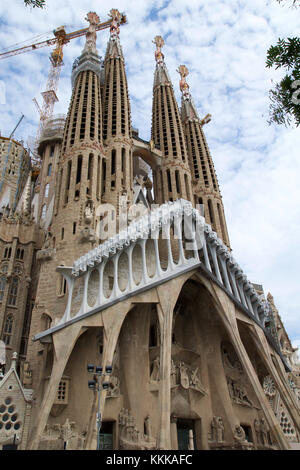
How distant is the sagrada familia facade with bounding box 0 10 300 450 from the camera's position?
16.4m

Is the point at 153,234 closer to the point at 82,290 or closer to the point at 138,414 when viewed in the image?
the point at 82,290

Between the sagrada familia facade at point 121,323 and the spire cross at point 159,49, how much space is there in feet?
47.6

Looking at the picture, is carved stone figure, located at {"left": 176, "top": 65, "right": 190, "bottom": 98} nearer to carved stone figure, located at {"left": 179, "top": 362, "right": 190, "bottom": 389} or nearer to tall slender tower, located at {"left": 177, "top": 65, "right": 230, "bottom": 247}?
tall slender tower, located at {"left": 177, "top": 65, "right": 230, "bottom": 247}

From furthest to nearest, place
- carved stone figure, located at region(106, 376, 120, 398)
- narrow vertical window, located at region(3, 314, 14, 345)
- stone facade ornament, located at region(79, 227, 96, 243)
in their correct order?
→ narrow vertical window, located at region(3, 314, 14, 345)
stone facade ornament, located at region(79, 227, 96, 243)
carved stone figure, located at region(106, 376, 120, 398)

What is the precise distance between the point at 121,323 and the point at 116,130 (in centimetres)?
1721

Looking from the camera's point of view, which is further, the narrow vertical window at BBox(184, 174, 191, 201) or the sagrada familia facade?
the narrow vertical window at BBox(184, 174, 191, 201)

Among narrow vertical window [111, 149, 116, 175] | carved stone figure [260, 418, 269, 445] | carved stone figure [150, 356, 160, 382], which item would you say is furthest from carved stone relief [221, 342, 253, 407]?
narrow vertical window [111, 149, 116, 175]

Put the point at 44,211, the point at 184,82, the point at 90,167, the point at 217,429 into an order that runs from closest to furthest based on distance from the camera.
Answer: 1. the point at 217,429
2. the point at 90,167
3. the point at 44,211
4. the point at 184,82

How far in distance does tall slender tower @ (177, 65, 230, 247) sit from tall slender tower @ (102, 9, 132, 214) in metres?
7.65

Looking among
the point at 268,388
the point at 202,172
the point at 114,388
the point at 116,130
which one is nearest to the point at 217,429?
the point at 114,388

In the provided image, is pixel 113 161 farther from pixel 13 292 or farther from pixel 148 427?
pixel 148 427

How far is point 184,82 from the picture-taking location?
4334 centimetres

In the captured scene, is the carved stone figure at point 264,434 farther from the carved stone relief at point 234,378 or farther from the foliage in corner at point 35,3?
the foliage in corner at point 35,3

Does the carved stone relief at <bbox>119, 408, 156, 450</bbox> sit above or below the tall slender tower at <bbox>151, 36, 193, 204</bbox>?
below
